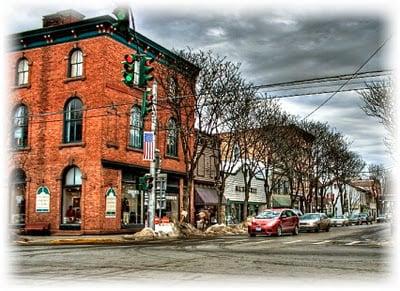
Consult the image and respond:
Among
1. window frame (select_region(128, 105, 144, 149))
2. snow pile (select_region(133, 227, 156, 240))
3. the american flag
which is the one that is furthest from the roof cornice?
snow pile (select_region(133, 227, 156, 240))

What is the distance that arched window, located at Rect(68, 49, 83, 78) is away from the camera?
32.4 meters

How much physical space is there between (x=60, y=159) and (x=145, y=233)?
8.25m

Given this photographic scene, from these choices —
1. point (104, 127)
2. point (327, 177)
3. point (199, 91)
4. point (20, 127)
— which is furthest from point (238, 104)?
point (327, 177)

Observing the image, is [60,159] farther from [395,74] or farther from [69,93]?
[395,74]

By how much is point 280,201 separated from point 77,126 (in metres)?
36.3

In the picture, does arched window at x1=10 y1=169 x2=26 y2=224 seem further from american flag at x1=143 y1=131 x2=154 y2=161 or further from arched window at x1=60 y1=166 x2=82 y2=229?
american flag at x1=143 y1=131 x2=154 y2=161

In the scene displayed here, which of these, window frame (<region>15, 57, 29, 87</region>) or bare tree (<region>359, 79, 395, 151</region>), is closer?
bare tree (<region>359, 79, 395, 151</region>)

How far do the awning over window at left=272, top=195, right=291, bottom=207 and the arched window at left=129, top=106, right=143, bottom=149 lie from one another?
2951 centimetres

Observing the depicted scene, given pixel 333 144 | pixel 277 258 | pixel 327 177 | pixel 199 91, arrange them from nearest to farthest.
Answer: pixel 277 258
pixel 199 91
pixel 333 144
pixel 327 177

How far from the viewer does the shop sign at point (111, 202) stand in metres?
31.1

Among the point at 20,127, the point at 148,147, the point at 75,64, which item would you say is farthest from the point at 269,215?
the point at 20,127

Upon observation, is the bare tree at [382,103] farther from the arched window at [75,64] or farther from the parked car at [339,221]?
the parked car at [339,221]

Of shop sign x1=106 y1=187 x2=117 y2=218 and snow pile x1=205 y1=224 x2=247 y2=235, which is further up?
shop sign x1=106 y1=187 x2=117 y2=218

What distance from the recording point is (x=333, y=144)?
58.7m
